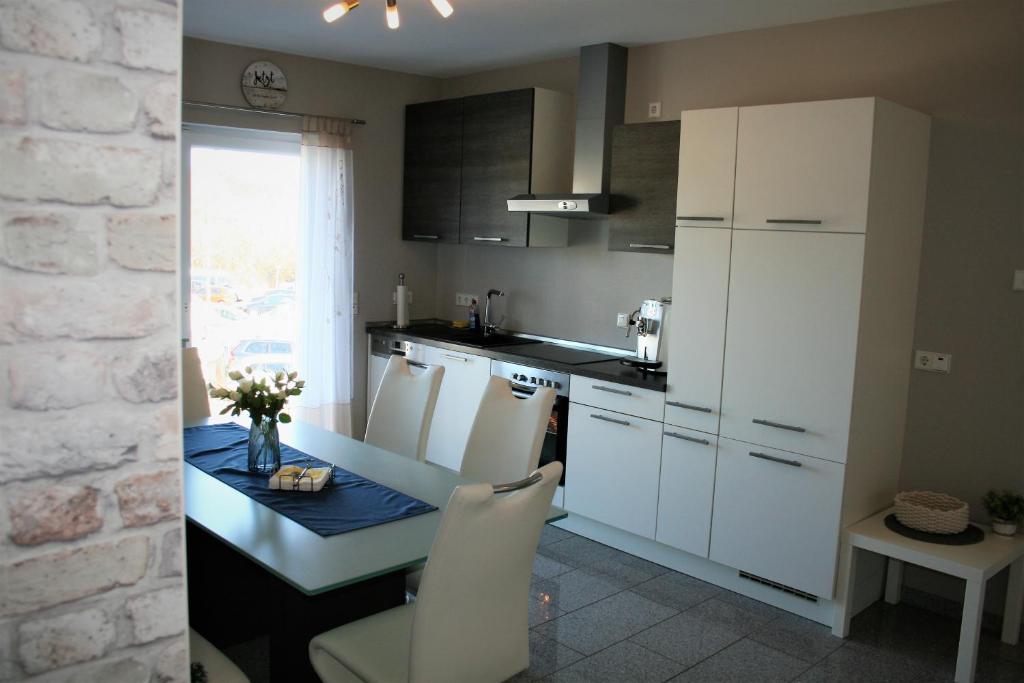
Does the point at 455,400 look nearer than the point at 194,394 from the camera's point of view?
No

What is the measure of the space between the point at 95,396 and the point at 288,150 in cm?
478

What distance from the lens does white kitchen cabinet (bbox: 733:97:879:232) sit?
3.38 metres

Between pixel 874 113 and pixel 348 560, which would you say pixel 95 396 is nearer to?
pixel 348 560

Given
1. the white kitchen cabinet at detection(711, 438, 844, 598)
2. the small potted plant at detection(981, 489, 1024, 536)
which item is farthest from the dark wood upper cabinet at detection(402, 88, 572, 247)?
the small potted plant at detection(981, 489, 1024, 536)

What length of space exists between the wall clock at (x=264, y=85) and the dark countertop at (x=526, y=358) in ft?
5.25

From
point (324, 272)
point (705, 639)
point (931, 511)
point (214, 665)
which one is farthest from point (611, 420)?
point (214, 665)

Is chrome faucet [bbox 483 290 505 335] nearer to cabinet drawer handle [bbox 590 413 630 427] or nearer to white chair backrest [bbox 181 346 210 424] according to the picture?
cabinet drawer handle [bbox 590 413 630 427]

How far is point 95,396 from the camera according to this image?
3.18 ft

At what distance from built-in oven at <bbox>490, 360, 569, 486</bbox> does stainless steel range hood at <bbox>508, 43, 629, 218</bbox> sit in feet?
2.97

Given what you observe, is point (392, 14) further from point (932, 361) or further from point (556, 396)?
point (932, 361)

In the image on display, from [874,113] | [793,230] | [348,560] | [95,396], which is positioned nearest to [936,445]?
[793,230]

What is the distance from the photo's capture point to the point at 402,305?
5.80 metres

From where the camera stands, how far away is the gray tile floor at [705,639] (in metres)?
3.19

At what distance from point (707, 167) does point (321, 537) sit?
8.10ft
